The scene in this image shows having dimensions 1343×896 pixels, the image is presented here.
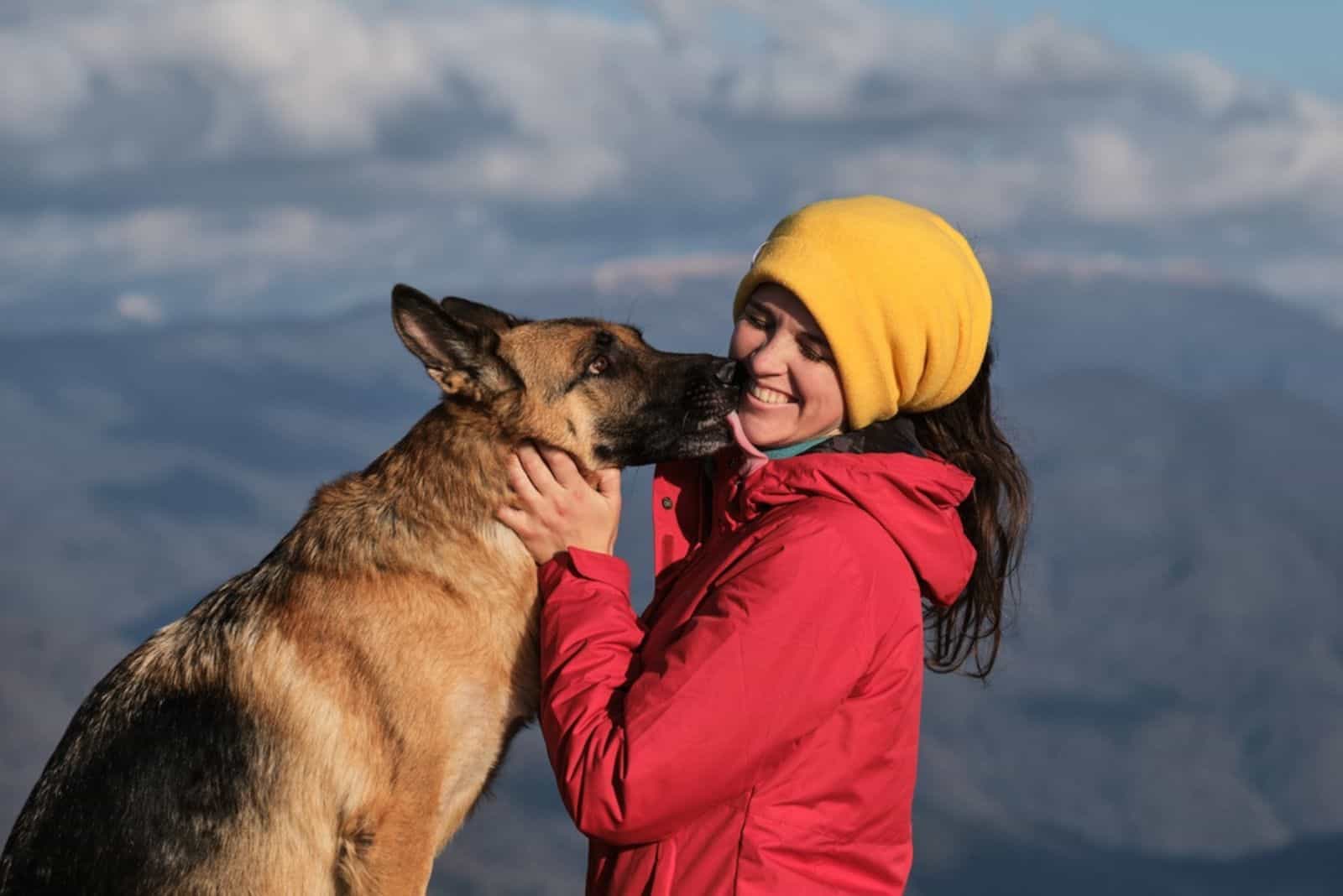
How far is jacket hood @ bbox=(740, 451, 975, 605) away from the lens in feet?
13.0

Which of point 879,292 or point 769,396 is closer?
point 879,292

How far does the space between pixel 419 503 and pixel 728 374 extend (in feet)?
4.21

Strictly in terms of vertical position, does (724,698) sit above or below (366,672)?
above

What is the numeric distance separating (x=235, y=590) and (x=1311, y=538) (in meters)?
179

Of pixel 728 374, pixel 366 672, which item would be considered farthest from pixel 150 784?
pixel 728 374

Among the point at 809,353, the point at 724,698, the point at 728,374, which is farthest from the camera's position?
the point at 728,374

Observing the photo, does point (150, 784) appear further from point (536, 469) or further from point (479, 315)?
point (479, 315)

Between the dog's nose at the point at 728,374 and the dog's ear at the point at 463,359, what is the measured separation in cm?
78

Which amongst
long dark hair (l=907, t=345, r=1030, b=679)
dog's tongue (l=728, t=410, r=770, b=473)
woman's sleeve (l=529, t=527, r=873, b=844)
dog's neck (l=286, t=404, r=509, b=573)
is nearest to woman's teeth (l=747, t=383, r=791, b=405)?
dog's tongue (l=728, t=410, r=770, b=473)

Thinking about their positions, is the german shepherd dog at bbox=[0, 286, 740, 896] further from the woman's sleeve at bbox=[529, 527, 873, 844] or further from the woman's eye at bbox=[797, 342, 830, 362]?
the woman's sleeve at bbox=[529, 527, 873, 844]

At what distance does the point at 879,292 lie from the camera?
412 cm

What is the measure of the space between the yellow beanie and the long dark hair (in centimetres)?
42

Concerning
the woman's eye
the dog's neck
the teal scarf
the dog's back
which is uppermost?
the woman's eye

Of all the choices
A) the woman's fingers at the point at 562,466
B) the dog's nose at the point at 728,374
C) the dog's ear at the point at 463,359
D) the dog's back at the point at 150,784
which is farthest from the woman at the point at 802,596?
the dog's back at the point at 150,784
